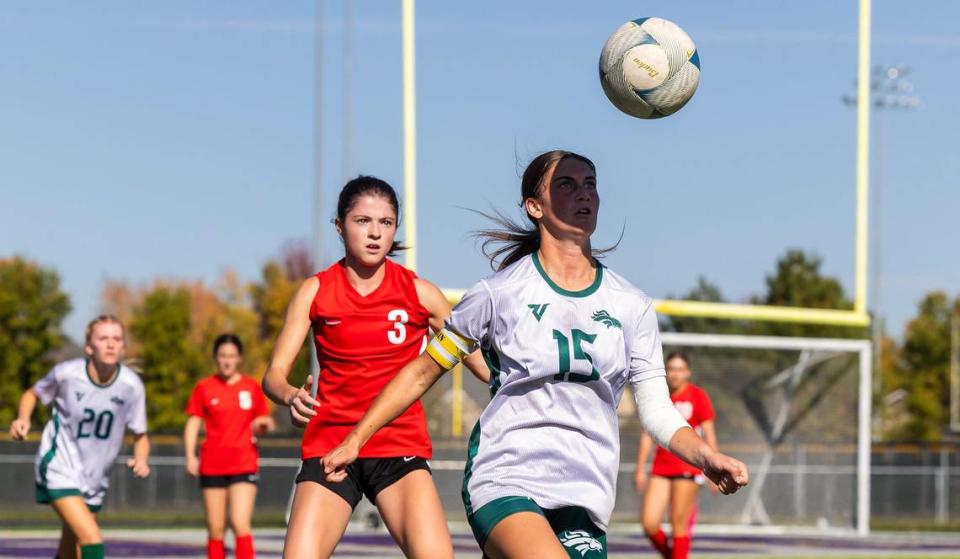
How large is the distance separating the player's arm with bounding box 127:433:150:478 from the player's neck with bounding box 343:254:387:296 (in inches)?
142

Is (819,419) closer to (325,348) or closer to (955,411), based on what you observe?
(325,348)

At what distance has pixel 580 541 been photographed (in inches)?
192

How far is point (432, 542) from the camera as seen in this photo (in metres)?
6.18

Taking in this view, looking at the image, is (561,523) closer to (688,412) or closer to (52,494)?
(52,494)

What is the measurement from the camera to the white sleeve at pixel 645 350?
5113 millimetres

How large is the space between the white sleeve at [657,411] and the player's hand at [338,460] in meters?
0.95

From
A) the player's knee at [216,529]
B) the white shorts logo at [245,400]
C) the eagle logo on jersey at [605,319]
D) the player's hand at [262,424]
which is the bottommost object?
the player's knee at [216,529]

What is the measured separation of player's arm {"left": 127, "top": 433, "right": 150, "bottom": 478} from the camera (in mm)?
9844

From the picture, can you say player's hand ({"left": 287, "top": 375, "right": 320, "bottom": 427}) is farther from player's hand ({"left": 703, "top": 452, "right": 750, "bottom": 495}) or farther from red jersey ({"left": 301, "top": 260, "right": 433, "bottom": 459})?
player's hand ({"left": 703, "top": 452, "right": 750, "bottom": 495})

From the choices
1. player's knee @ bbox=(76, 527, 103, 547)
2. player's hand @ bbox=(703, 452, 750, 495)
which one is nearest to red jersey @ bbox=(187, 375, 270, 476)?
player's knee @ bbox=(76, 527, 103, 547)

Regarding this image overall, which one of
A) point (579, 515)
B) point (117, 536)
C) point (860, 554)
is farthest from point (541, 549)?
point (117, 536)

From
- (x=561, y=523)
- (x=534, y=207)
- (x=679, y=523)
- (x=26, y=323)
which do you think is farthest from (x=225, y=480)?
(x=26, y=323)

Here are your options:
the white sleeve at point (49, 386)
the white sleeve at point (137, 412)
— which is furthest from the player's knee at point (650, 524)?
the white sleeve at point (49, 386)

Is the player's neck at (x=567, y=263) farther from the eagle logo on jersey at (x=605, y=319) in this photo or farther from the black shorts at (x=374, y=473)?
the black shorts at (x=374, y=473)
